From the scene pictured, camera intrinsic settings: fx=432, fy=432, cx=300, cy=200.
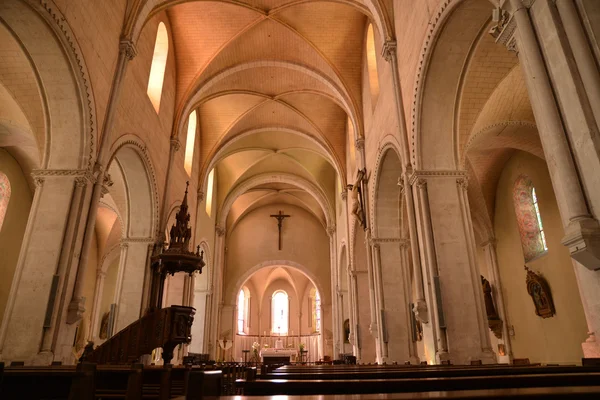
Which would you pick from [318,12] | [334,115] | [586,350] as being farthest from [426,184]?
[334,115]

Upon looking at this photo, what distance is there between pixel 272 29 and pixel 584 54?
11.3 meters

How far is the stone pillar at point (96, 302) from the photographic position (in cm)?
1715

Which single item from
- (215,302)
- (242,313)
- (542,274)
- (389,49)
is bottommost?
(542,274)

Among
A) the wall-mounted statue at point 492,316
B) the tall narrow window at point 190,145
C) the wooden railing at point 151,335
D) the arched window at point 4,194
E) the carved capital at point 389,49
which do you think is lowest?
the wooden railing at point 151,335

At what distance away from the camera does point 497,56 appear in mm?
7883

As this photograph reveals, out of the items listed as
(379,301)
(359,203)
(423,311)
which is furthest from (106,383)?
(359,203)

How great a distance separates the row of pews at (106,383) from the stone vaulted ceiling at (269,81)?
9688 millimetres

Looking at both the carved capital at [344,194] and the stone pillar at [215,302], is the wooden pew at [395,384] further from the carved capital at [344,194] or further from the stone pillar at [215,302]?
the stone pillar at [215,302]

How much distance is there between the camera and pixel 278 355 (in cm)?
2550

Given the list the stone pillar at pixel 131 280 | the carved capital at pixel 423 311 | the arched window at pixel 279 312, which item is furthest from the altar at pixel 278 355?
the carved capital at pixel 423 311

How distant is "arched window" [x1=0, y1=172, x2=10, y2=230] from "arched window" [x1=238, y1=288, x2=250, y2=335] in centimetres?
1680

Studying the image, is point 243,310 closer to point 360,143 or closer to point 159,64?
point 360,143

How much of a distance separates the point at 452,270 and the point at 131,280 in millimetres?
8083

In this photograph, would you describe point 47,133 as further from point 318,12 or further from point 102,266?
point 102,266
